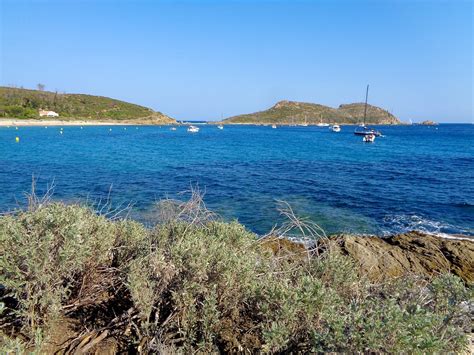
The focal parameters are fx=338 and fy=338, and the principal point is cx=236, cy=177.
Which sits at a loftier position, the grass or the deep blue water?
the grass

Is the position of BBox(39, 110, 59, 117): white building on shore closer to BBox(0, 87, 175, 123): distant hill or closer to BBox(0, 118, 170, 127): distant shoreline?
BBox(0, 87, 175, 123): distant hill

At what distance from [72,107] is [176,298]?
152911 mm

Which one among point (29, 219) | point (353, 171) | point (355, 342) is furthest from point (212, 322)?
point (353, 171)

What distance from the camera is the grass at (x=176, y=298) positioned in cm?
335

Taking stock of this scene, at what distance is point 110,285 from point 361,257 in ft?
21.7

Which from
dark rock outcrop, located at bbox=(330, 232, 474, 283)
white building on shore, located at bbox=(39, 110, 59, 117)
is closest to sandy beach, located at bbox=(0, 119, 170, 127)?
white building on shore, located at bbox=(39, 110, 59, 117)

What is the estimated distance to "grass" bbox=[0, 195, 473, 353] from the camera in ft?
11.0

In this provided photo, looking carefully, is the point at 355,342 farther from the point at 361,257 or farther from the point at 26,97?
the point at 26,97

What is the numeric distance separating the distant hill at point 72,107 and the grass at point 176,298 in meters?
121

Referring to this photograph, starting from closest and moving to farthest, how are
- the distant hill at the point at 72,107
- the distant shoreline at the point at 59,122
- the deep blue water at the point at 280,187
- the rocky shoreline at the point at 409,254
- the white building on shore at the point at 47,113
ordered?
the rocky shoreline at the point at 409,254, the deep blue water at the point at 280,187, the distant shoreline at the point at 59,122, the distant hill at the point at 72,107, the white building on shore at the point at 47,113

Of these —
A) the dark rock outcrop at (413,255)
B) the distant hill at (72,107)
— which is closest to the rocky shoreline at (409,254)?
the dark rock outcrop at (413,255)

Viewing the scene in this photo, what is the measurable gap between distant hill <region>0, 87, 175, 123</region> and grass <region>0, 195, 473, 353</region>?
397 ft

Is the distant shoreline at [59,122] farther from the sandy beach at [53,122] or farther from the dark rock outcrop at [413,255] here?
the dark rock outcrop at [413,255]

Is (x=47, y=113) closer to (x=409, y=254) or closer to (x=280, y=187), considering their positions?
(x=280, y=187)
